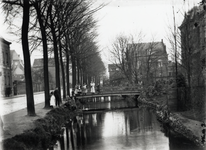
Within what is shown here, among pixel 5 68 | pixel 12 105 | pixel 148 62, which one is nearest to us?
pixel 12 105

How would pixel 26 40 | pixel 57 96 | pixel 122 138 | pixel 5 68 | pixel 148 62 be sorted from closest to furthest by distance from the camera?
1. pixel 26 40
2. pixel 122 138
3. pixel 57 96
4. pixel 5 68
5. pixel 148 62

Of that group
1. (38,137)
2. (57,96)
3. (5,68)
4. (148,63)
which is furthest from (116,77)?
(38,137)

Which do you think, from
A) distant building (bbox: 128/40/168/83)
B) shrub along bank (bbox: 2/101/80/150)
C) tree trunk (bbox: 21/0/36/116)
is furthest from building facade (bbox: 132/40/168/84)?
tree trunk (bbox: 21/0/36/116)

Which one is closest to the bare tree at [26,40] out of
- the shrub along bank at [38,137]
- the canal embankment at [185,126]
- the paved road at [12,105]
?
the shrub along bank at [38,137]

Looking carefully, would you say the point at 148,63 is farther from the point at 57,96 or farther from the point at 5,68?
the point at 57,96

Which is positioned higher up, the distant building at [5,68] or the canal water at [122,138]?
the distant building at [5,68]

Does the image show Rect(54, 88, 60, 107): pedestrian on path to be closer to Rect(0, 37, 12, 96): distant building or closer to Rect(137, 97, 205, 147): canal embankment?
Rect(137, 97, 205, 147): canal embankment

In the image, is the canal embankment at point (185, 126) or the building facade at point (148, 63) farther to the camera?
the building facade at point (148, 63)

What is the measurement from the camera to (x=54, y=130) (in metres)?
13.7

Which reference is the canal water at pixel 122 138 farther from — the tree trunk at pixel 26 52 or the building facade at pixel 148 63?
→ the building facade at pixel 148 63

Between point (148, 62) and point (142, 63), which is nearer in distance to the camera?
point (148, 62)

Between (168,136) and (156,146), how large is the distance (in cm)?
230

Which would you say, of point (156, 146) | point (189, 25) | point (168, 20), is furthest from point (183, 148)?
point (168, 20)

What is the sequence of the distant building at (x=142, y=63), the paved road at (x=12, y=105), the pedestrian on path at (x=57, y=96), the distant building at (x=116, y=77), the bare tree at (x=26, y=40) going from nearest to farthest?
the bare tree at (x=26, y=40) → the paved road at (x=12, y=105) → the pedestrian on path at (x=57, y=96) → the distant building at (x=142, y=63) → the distant building at (x=116, y=77)
